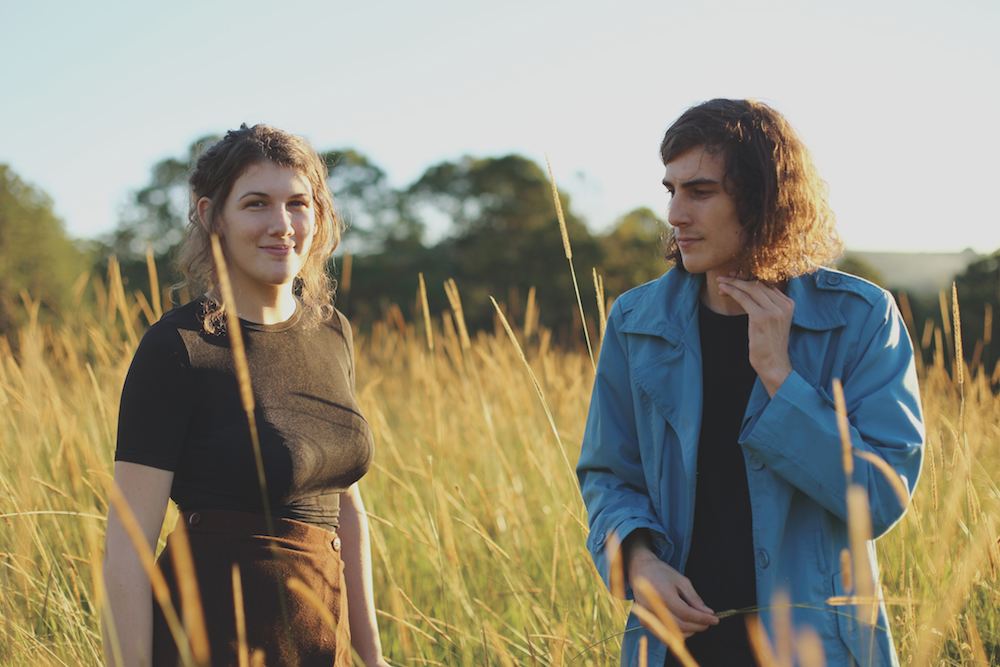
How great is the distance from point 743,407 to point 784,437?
22cm

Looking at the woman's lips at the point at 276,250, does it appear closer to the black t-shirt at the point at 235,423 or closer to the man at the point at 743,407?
the black t-shirt at the point at 235,423

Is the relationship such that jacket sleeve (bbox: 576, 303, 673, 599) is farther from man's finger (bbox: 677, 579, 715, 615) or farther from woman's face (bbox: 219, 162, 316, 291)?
woman's face (bbox: 219, 162, 316, 291)

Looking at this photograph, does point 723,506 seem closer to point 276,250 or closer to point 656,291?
point 656,291

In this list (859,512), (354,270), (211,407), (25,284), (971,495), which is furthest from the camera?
(354,270)

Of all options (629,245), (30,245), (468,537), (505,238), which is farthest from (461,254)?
(468,537)

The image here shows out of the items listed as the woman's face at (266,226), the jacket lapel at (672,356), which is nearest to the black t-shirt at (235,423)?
the woman's face at (266,226)

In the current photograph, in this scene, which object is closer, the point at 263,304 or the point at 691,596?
the point at 691,596

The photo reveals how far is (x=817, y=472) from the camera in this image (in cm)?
156

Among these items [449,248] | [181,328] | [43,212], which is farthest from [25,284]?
[181,328]

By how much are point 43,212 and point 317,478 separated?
536 inches

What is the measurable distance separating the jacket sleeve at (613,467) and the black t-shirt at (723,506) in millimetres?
94

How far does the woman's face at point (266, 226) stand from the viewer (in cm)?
187

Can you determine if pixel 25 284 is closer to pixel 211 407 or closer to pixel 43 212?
pixel 43 212

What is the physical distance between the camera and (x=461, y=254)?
20.3 m
